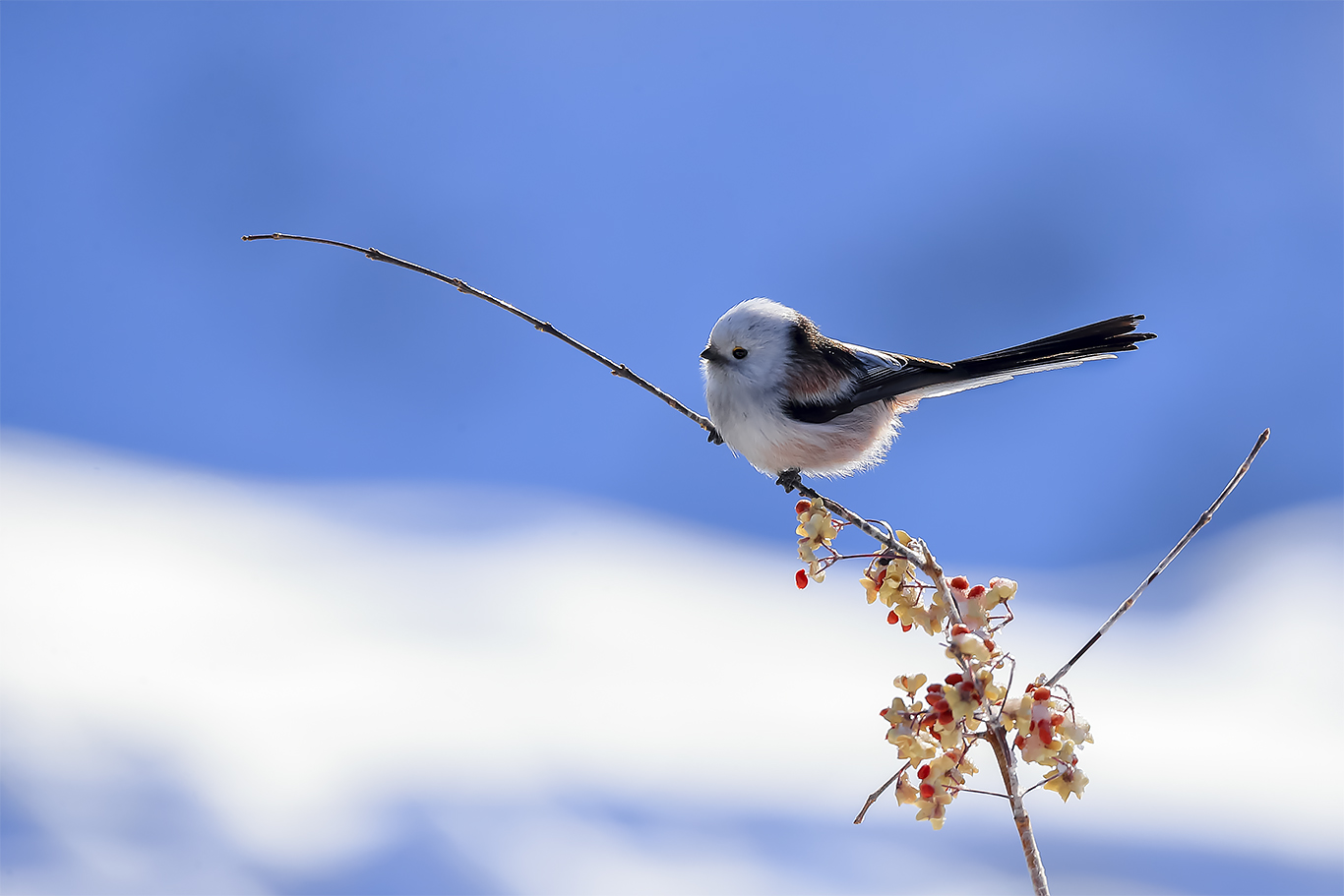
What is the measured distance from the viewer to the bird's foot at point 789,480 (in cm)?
301

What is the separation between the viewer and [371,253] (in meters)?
2.23

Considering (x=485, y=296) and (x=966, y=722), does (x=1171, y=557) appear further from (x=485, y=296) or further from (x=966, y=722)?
(x=485, y=296)

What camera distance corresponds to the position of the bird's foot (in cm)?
301

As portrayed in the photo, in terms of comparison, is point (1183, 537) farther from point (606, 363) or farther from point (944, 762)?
point (606, 363)

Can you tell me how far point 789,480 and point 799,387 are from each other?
0.34m

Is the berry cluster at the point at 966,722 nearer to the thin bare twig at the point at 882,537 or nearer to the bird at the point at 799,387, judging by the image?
the thin bare twig at the point at 882,537

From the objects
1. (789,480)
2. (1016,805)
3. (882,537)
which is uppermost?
(789,480)

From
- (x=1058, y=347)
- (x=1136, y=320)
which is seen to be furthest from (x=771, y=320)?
(x=1136, y=320)

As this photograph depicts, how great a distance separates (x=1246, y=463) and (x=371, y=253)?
2.08 meters

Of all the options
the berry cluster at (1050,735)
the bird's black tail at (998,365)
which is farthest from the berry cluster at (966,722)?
the bird's black tail at (998,365)

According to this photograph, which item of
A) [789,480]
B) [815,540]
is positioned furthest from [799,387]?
[815,540]

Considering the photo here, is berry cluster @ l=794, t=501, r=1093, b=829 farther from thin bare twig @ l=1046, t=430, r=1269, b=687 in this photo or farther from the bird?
the bird

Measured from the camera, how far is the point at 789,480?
10.0ft

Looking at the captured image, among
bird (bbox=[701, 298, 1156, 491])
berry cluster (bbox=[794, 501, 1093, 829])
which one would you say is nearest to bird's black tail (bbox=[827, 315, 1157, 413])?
bird (bbox=[701, 298, 1156, 491])
